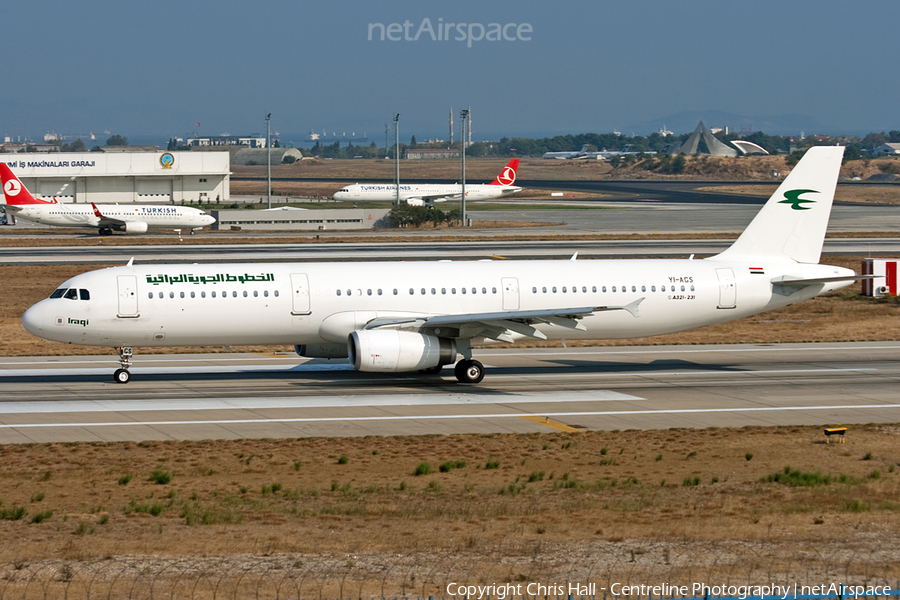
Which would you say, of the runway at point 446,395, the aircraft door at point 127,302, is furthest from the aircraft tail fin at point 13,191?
the aircraft door at point 127,302

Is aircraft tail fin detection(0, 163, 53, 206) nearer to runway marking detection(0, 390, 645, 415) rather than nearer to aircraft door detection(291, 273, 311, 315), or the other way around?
aircraft door detection(291, 273, 311, 315)

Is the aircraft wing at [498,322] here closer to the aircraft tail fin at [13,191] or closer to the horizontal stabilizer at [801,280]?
the horizontal stabilizer at [801,280]

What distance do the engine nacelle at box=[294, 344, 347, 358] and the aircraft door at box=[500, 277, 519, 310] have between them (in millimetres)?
6209

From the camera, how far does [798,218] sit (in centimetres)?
4059

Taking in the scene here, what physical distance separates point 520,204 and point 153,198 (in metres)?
54.1

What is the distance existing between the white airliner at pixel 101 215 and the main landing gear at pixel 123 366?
72.7m

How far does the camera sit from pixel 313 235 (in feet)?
340

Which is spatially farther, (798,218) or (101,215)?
(101,215)

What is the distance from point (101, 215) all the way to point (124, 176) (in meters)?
36.5

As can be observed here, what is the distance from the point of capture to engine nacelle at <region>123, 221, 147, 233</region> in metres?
107

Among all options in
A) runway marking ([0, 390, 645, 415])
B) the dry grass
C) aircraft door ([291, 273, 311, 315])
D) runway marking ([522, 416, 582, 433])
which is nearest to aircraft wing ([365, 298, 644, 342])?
aircraft door ([291, 273, 311, 315])

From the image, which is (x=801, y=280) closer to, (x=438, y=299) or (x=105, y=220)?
(x=438, y=299)

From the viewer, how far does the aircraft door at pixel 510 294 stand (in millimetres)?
37781

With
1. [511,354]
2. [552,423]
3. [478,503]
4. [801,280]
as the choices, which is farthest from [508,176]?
[478,503]
